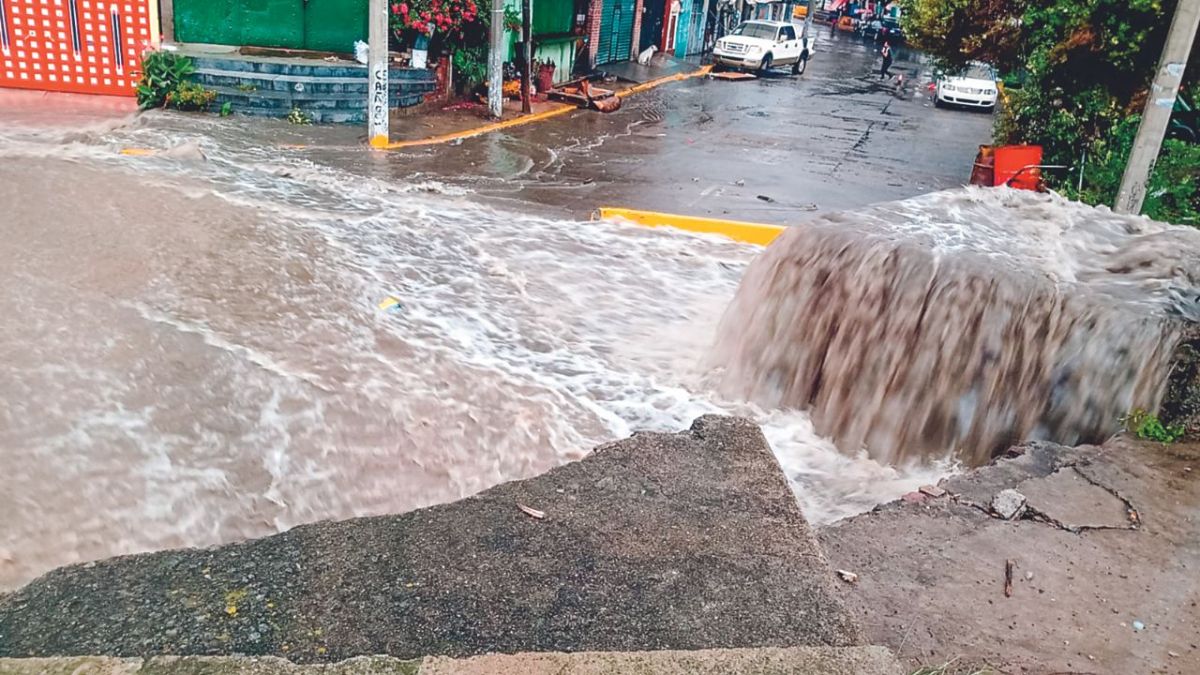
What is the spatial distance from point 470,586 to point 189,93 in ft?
41.6

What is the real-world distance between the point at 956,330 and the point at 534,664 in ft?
13.2

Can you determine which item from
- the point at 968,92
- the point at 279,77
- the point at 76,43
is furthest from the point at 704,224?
the point at 968,92

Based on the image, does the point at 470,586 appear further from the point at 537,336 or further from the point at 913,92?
the point at 913,92

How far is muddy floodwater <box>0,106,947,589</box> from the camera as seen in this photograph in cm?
479

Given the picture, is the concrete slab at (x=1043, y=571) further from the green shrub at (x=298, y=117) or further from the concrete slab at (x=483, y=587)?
the green shrub at (x=298, y=117)

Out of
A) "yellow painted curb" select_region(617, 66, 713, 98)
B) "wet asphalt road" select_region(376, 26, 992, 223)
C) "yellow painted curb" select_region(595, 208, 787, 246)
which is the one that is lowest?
"yellow painted curb" select_region(595, 208, 787, 246)

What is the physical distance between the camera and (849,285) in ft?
19.5

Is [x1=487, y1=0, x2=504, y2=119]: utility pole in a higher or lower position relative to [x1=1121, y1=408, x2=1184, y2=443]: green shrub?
higher

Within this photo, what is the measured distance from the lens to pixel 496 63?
15.9m

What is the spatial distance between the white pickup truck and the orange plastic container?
63.2 ft

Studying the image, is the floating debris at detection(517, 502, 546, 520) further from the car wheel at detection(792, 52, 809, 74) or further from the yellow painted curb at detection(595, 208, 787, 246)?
the car wheel at detection(792, 52, 809, 74)

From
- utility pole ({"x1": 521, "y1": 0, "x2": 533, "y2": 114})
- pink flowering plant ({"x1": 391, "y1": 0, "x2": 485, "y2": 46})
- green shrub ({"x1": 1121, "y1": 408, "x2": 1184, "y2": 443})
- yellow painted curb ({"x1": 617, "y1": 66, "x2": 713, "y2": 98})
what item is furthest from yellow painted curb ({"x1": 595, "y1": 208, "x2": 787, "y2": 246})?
yellow painted curb ({"x1": 617, "y1": 66, "x2": 713, "y2": 98})

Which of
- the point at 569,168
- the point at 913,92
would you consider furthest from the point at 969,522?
the point at 913,92

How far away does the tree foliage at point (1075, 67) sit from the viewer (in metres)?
9.91
